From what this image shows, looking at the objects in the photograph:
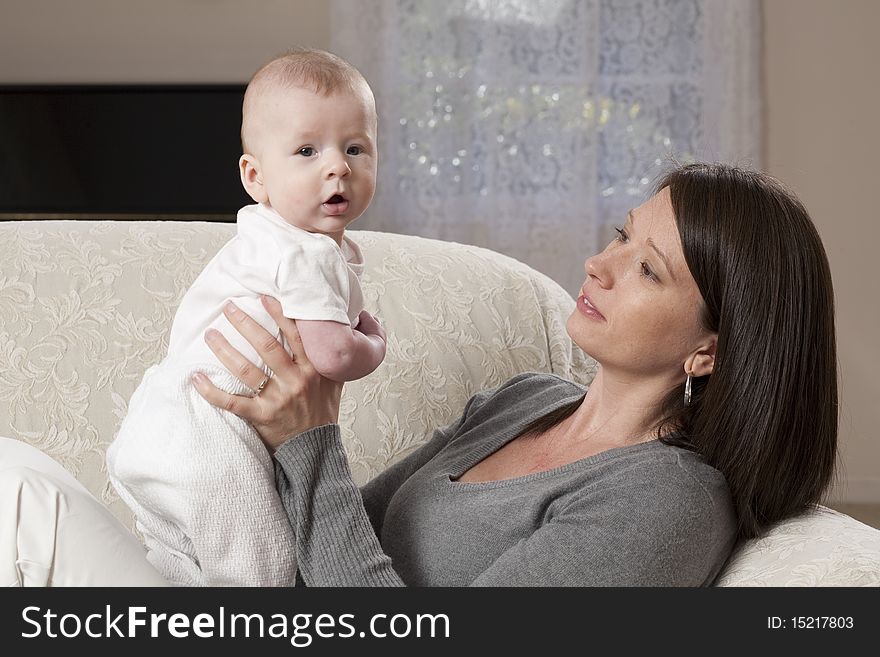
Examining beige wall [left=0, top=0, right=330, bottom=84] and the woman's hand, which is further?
beige wall [left=0, top=0, right=330, bottom=84]

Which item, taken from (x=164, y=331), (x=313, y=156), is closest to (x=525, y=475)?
(x=313, y=156)

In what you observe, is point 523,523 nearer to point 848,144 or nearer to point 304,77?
point 304,77

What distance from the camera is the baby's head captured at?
4.14ft

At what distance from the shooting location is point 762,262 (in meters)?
1.28

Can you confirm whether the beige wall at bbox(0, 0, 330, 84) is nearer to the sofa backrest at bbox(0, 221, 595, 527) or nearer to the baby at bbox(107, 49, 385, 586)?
the sofa backrest at bbox(0, 221, 595, 527)

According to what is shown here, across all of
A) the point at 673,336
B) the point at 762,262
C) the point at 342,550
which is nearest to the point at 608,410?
the point at 673,336

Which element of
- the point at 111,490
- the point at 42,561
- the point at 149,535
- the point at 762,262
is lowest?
the point at 111,490

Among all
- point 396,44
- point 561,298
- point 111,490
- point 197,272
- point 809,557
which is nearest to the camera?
point 809,557

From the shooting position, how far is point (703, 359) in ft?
4.47

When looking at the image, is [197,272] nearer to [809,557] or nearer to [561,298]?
[561,298]

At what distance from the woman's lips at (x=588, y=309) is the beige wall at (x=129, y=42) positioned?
11.0 ft

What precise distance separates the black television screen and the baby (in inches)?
113

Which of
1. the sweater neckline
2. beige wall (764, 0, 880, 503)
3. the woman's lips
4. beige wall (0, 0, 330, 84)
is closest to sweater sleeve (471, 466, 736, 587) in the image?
the sweater neckline

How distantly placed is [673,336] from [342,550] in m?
0.52
